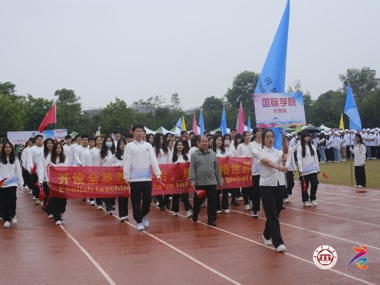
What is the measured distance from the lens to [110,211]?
12547 mm

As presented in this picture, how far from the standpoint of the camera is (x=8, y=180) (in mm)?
10820

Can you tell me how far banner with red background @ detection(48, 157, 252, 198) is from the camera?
11.3 metres

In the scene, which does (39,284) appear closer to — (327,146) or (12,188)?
(12,188)

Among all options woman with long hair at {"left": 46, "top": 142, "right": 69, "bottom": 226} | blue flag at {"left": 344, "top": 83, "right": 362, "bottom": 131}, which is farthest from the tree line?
woman with long hair at {"left": 46, "top": 142, "right": 69, "bottom": 226}

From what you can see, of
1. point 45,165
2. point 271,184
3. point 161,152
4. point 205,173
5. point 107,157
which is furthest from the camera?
point 161,152

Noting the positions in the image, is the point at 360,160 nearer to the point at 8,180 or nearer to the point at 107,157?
the point at 107,157

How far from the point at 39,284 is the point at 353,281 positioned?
3.67 metres

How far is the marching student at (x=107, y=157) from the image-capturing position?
1250cm

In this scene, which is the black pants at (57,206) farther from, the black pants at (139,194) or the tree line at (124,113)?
the tree line at (124,113)

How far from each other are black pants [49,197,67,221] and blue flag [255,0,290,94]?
4.98m

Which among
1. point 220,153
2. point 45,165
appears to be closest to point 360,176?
point 220,153

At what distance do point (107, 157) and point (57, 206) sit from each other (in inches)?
75.8

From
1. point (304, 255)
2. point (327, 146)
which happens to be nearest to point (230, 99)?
point (327, 146)

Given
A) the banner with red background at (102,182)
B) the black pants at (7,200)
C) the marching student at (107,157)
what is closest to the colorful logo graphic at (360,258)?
the banner with red background at (102,182)
